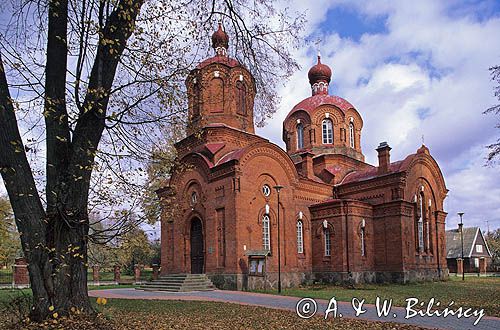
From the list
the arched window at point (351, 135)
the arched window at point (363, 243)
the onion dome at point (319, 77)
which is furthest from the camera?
the onion dome at point (319, 77)

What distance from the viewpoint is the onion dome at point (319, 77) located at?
34.8m

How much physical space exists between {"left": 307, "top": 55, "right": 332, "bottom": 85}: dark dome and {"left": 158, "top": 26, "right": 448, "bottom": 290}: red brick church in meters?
7.16

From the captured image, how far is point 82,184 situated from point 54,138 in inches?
34.0

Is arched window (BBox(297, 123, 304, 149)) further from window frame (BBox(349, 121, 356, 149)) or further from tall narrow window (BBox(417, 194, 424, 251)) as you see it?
tall narrow window (BBox(417, 194, 424, 251))

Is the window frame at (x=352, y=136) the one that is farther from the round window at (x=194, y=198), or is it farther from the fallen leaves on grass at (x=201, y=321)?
the fallen leaves on grass at (x=201, y=321)

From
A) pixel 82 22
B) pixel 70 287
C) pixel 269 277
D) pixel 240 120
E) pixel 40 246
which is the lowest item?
pixel 269 277

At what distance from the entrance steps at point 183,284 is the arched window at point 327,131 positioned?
13.8 meters

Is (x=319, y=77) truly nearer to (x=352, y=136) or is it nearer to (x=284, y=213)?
(x=352, y=136)

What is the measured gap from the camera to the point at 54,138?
24.9 ft

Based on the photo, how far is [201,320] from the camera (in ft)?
35.9

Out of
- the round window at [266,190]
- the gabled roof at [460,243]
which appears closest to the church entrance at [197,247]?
the round window at [266,190]

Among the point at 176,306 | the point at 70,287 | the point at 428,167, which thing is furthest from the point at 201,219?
the point at 70,287

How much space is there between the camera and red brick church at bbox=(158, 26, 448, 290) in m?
22.8

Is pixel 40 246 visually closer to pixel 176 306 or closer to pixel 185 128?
pixel 185 128
